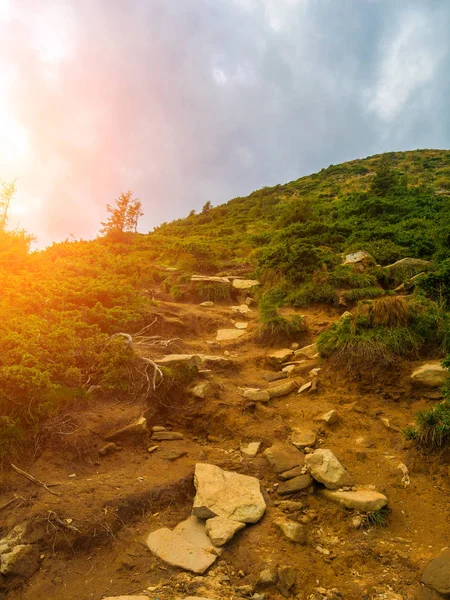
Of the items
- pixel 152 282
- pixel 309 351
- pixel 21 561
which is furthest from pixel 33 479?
pixel 152 282

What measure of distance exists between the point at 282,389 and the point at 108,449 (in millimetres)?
3293

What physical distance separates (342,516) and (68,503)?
9.91 feet

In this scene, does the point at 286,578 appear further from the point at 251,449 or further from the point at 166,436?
the point at 166,436

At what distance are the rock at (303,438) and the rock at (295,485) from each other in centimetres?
70

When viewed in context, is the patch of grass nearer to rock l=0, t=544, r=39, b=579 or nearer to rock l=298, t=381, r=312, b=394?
rock l=298, t=381, r=312, b=394

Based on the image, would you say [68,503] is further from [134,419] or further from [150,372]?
[150,372]

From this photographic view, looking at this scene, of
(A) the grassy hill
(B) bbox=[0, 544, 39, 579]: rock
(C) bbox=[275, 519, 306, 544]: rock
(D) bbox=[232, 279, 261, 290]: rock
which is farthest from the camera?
(D) bbox=[232, 279, 261, 290]: rock

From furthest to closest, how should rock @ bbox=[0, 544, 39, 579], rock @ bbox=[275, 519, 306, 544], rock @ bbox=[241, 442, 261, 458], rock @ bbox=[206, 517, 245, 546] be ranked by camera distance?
rock @ bbox=[241, 442, 261, 458] → rock @ bbox=[275, 519, 306, 544] → rock @ bbox=[206, 517, 245, 546] → rock @ bbox=[0, 544, 39, 579]

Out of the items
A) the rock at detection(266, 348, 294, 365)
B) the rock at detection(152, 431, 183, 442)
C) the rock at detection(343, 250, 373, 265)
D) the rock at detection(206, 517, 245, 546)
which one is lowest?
the rock at detection(206, 517, 245, 546)

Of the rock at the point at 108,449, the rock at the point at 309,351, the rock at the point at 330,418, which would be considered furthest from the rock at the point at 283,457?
the rock at the point at 309,351

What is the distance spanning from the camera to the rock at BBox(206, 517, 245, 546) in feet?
12.5

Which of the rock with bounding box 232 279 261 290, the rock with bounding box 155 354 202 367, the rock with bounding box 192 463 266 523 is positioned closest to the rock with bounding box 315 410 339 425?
the rock with bounding box 192 463 266 523

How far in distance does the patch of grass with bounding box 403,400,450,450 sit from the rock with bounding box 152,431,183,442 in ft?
10.6

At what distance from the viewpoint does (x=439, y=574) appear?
3.32 metres
